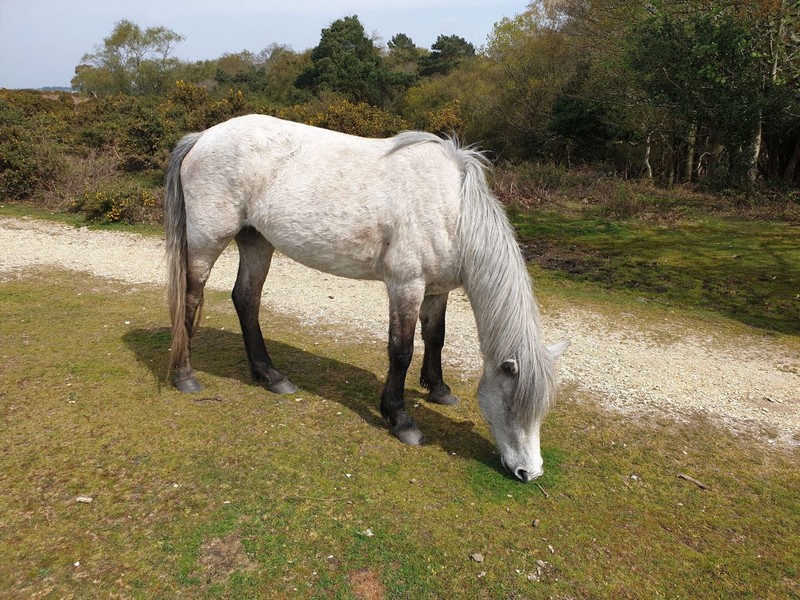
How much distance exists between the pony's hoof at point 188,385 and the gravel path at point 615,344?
2221mm

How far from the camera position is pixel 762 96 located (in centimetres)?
1445

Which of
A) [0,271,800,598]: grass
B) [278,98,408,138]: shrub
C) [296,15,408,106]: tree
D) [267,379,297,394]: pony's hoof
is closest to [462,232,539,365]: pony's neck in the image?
[0,271,800,598]: grass

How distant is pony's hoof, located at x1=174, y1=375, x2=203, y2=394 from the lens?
4.48 meters

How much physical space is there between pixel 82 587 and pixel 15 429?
5.97ft

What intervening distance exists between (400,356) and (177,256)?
7.14ft

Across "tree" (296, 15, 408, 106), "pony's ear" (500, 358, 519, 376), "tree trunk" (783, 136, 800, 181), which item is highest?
"tree" (296, 15, 408, 106)

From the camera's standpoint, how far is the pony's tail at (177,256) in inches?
175

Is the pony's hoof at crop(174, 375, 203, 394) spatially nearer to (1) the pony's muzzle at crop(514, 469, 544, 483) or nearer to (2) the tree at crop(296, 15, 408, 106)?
(1) the pony's muzzle at crop(514, 469, 544, 483)

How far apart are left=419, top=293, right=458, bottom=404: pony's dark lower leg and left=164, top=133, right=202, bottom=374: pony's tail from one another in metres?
2.07

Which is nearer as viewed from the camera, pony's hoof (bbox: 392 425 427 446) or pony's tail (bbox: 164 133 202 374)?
pony's hoof (bbox: 392 425 427 446)

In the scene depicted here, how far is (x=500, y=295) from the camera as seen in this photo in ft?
11.6

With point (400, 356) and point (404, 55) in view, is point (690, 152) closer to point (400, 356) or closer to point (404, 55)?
point (400, 356)

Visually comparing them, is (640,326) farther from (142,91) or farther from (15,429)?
(142,91)

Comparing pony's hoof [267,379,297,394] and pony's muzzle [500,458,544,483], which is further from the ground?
pony's hoof [267,379,297,394]
